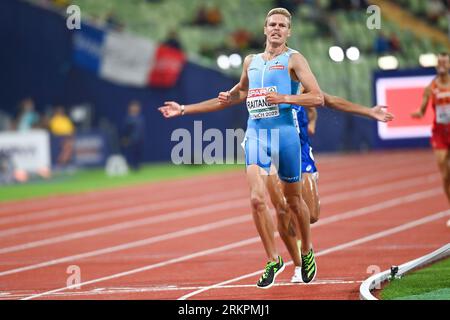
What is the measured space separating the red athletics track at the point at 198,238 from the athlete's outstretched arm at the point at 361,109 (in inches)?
52.3

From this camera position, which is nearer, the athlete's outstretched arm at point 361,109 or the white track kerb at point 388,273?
the white track kerb at point 388,273

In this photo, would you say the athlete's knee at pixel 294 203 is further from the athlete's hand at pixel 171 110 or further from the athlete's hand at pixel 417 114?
the athlete's hand at pixel 417 114

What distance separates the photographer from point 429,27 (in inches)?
1287

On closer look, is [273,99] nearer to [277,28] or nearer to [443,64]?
[277,28]

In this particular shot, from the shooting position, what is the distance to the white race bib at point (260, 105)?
852 centimetres

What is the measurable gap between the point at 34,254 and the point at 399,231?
14.0 feet

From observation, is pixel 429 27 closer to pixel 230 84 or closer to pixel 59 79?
pixel 230 84

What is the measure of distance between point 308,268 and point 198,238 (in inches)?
197

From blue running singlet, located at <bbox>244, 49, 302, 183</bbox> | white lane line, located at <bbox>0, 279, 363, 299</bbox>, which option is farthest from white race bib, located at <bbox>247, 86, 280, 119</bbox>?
white lane line, located at <bbox>0, 279, 363, 299</bbox>

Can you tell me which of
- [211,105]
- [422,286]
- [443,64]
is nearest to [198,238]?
[443,64]

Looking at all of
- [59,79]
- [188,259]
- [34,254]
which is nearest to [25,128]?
[59,79]

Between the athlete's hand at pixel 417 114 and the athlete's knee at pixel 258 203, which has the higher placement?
the athlete's hand at pixel 417 114

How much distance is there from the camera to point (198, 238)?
14031mm

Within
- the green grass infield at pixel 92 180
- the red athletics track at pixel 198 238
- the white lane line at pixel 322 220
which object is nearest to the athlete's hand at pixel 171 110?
the red athletics track at pixel 198 238
